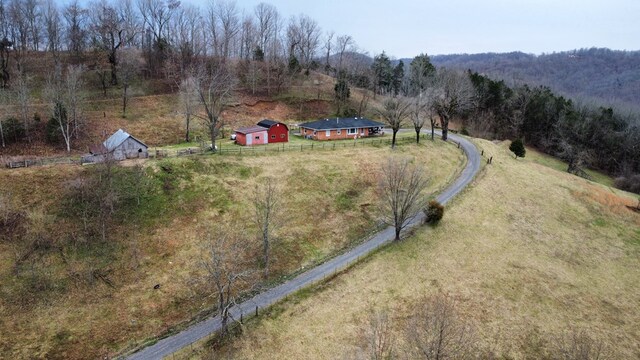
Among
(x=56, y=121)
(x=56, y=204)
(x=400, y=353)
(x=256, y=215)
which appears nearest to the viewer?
(x=400, y=353)

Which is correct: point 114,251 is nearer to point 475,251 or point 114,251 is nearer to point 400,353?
point 400,353

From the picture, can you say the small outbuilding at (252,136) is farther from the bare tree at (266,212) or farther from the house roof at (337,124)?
the bare tree at (266,212)

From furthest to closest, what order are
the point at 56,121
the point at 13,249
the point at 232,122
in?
the point at 232,122 → the point at 56,121 → the point at 13,249

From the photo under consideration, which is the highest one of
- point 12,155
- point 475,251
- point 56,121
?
point 56,121

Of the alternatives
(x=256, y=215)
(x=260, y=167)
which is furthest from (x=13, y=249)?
(x=260, y=167)

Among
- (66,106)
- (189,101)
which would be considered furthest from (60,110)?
(189,101)

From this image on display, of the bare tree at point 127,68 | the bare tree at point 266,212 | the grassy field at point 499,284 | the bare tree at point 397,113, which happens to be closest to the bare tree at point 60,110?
the bare tree at point 127,68
